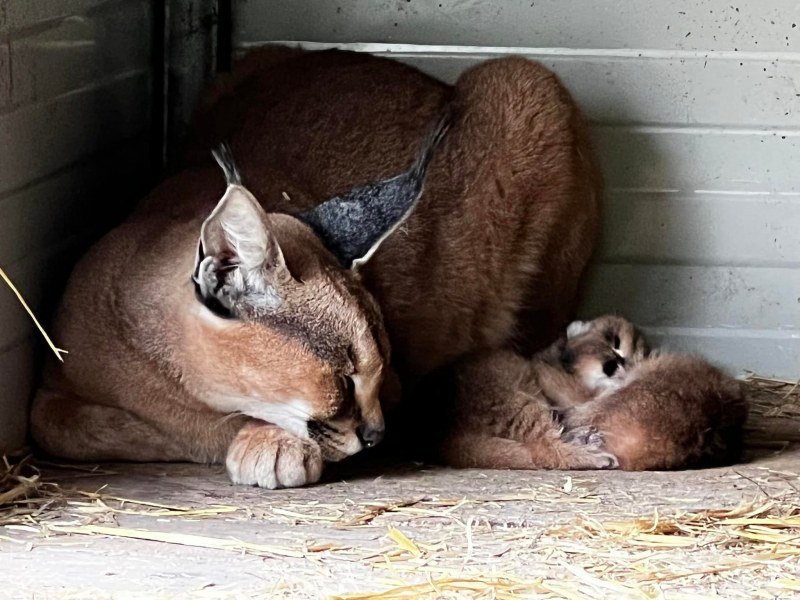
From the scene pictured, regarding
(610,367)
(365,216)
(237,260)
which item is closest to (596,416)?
(610,367)

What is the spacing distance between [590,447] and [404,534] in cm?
91

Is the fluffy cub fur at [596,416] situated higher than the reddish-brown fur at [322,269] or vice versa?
the reddish-brown fur at [322,269]

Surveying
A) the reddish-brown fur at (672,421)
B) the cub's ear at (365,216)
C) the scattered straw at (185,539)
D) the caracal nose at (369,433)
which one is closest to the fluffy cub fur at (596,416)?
the reddish-brown fur at (672,421)

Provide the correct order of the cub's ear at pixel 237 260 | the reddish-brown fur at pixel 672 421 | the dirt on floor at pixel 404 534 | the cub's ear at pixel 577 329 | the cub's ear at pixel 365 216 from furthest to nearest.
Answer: the cub's ear at pixel 577 329
the reddish-brown fur at pixel 672 421
the cub's ear at pixel 365 216
the cub's ear at pixel 237 260
the dirt on floor at pixel 404 534

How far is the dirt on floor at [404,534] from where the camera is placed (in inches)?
104

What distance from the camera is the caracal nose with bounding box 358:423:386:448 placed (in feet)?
10.8

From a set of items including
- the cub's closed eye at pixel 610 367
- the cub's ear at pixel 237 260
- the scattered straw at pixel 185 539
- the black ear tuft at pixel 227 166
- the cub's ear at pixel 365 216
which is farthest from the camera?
the cub's closed eye at pixel 610 367

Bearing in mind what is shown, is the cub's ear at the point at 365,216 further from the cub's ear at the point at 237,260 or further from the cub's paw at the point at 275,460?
the cub's paw at the point at 275,460

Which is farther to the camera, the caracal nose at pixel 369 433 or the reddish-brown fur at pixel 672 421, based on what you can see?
the reddish-brown fur at pixel 672 421

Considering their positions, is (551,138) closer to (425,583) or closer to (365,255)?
(365,255)

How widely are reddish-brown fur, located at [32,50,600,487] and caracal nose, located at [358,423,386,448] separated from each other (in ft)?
0.07

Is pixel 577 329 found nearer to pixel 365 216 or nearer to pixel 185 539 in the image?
pixel 365 216

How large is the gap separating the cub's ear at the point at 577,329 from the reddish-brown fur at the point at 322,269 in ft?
0.49

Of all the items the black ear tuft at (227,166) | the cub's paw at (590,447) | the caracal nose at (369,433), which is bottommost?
the cub's paw at (590,447)
